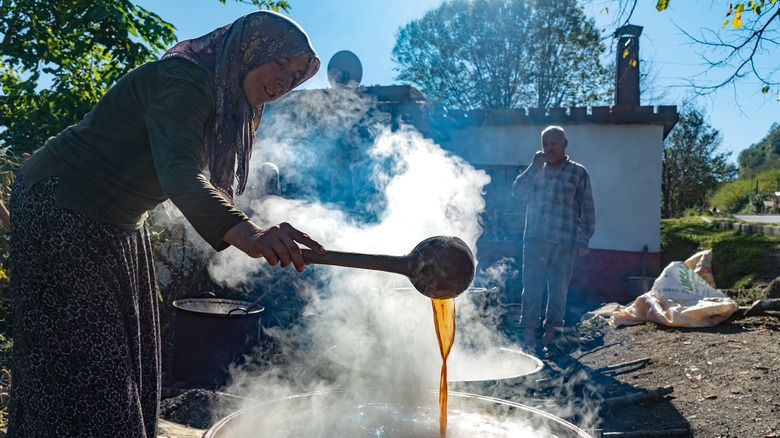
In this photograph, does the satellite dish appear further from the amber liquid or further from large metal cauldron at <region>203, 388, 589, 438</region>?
the amber liquid

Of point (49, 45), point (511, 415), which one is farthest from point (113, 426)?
point (49, 45)

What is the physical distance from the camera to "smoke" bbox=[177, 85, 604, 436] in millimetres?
4125

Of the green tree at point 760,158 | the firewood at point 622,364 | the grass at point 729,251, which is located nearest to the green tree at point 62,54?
the firewood at point 622,364

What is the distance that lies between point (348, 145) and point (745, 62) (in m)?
6.65

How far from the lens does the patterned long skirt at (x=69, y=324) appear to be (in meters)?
1.74

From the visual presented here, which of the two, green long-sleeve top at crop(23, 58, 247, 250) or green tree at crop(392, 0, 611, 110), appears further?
green tree at crop(392, 0, 611, 110)

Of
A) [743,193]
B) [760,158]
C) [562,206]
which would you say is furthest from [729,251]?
[760,158]

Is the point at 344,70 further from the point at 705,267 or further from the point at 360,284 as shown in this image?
the point at 360,284

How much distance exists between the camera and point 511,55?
26.4 metres

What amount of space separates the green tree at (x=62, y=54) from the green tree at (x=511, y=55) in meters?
21.8

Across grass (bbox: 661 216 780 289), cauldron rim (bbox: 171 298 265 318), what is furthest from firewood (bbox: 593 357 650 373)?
grass (bbox: 661 216 780 289)

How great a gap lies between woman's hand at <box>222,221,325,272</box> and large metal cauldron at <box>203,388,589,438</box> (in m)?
1.01

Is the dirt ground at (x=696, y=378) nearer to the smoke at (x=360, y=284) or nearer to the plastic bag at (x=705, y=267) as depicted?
the smoke at (x=360, y=284)

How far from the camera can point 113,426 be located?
1.76 meters
